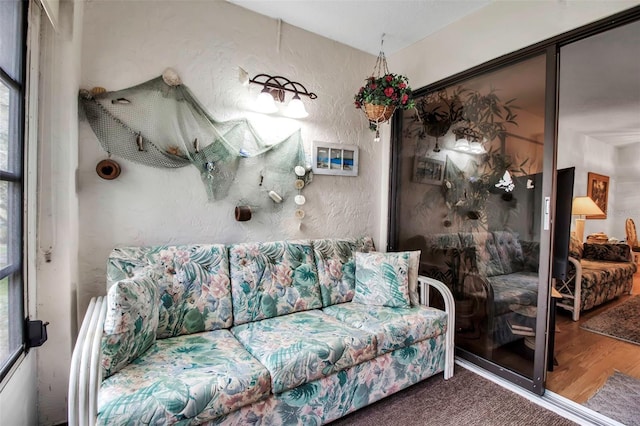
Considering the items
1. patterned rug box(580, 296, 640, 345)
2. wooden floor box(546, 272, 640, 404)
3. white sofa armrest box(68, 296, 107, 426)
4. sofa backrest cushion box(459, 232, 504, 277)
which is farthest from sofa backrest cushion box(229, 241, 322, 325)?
patterned rug box(580, 296, 640, 345)

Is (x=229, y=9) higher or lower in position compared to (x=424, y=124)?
higher

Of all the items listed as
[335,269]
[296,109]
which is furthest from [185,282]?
[296,109]

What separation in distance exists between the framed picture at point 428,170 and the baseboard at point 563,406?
60.0 inches

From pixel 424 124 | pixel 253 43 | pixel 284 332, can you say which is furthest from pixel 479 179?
pixel 253 43

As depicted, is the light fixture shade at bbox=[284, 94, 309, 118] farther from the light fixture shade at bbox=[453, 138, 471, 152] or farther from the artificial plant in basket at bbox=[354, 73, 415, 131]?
the light fixture shade at bbox=[453, 138, 471, 152]

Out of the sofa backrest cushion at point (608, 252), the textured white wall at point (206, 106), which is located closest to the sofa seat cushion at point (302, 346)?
the textured white wall at point (206, 106)

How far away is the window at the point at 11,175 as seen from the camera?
1.21 m

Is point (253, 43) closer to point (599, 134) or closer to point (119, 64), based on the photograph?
point (119, 64)

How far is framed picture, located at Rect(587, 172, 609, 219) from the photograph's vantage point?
10.1 feet

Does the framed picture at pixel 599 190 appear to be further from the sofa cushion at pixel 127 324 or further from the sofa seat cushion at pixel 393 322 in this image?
the sofa cushion at pixel 127 324

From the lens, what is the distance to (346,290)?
7.57 feet

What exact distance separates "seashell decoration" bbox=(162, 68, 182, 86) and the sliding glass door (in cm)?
196

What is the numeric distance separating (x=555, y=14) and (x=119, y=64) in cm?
264

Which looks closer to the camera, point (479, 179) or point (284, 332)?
point (284, 332)
